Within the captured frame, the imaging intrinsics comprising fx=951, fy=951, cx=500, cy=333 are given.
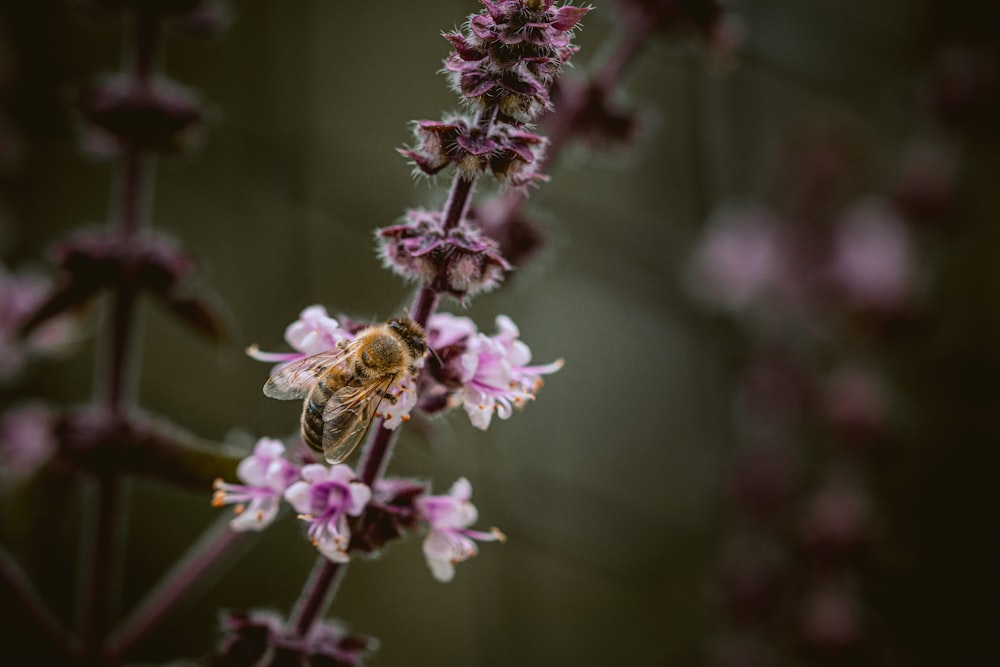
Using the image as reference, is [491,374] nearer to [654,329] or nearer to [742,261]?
[742,261]

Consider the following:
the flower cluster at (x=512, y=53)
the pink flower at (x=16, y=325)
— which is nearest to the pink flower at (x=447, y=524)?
the flower cluster at (x=512, y=53)

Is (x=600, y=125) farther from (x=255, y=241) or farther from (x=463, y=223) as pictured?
(x=255, y=241)

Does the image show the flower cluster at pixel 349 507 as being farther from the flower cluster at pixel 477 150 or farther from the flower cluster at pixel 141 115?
the flower cluster at pixel 141 115

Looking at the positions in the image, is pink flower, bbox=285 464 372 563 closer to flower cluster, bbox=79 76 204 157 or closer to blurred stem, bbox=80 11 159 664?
blurred stem, bbox=80 11 159 664

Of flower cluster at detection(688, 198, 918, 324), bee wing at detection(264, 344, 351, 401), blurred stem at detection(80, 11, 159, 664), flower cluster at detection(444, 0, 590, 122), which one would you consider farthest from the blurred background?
flower cluster at detection(444, 0, 590, 122)

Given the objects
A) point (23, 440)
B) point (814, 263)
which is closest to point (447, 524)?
point (23, 440)
